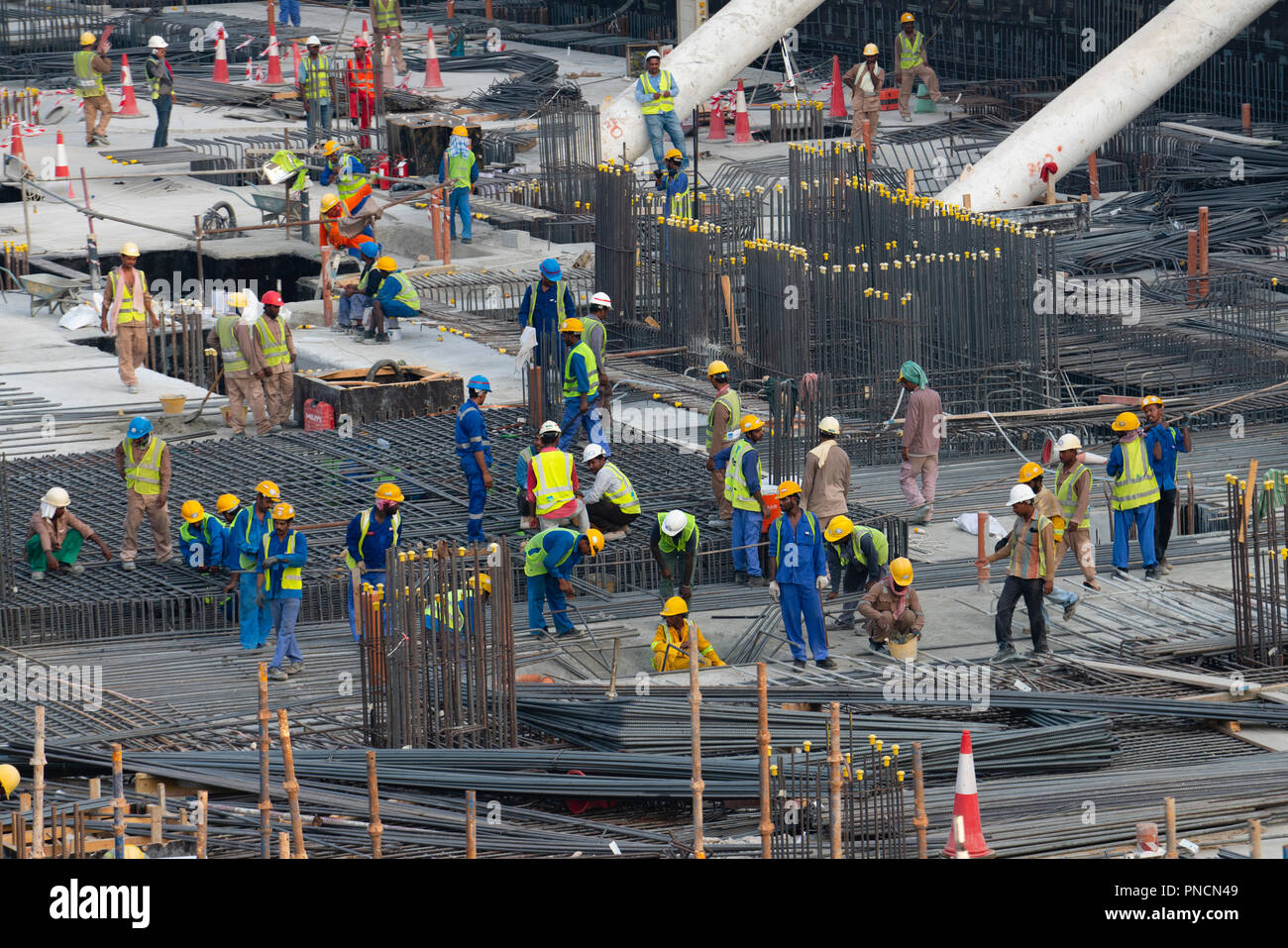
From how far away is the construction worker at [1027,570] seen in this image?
15297 millimetres

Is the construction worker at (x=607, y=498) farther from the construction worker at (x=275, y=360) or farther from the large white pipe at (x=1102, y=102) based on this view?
the large white pipe at (x=1102, y=102)

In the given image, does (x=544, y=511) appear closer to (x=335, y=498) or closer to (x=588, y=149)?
(x=335, y=498)

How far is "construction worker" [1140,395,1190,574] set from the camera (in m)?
17.2

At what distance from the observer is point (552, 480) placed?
16906 millimetres

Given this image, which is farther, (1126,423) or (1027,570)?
(1126,423)

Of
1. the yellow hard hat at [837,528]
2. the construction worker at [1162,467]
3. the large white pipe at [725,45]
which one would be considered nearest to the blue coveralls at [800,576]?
the yellow hard hat at [837,528]

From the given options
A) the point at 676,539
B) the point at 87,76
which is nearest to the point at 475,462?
the point at 676,539

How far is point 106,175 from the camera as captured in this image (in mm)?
31969

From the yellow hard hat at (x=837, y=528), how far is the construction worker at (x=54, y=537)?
5319 mm

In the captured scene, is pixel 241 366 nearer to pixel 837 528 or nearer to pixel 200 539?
pixel 200 539

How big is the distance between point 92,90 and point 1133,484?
22676 mm

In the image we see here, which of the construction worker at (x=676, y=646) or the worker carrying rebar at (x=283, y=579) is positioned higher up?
the worker carrying rebar at (x=283, y=579)

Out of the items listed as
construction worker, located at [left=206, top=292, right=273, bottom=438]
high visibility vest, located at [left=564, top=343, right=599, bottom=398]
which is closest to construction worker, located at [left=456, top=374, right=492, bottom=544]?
high visibility vest, located at [left=564, top=343, right=599, bottom=398]

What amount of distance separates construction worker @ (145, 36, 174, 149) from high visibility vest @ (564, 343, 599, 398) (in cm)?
1668
